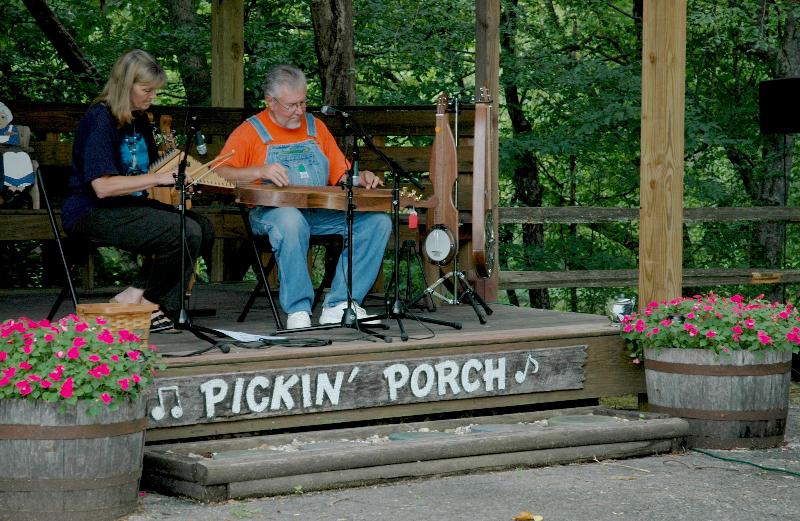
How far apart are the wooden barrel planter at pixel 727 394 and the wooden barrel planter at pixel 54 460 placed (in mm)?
2549

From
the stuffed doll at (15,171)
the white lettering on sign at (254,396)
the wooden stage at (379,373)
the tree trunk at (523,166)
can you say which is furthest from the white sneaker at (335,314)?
the tree trunk at (523,166)

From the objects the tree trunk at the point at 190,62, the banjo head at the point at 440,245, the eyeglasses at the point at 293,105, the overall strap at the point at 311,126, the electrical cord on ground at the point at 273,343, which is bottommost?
the electrical cord on ground at the point at 273,343

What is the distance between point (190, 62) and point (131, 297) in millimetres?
6448

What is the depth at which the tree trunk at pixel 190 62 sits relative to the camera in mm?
11218

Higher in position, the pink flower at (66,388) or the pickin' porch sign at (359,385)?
the pink flower at (66,388)

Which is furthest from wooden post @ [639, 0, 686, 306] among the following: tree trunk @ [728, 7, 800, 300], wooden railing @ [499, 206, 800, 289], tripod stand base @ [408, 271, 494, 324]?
tree trunk @ [728, 7, 800, 300]

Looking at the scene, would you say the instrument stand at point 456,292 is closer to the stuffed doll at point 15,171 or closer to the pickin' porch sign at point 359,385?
the pickin' porch sign at point 359,385

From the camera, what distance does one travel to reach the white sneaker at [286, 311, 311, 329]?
5.49 metres

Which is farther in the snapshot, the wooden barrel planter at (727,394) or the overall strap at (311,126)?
the overall strap at (311,126)

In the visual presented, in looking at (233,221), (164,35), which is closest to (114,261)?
(164,35)

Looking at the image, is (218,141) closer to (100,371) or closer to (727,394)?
(727,394)

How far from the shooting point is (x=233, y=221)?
27.1 feet

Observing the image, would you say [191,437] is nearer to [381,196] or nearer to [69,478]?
[69,478]

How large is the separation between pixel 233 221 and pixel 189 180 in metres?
3.16
